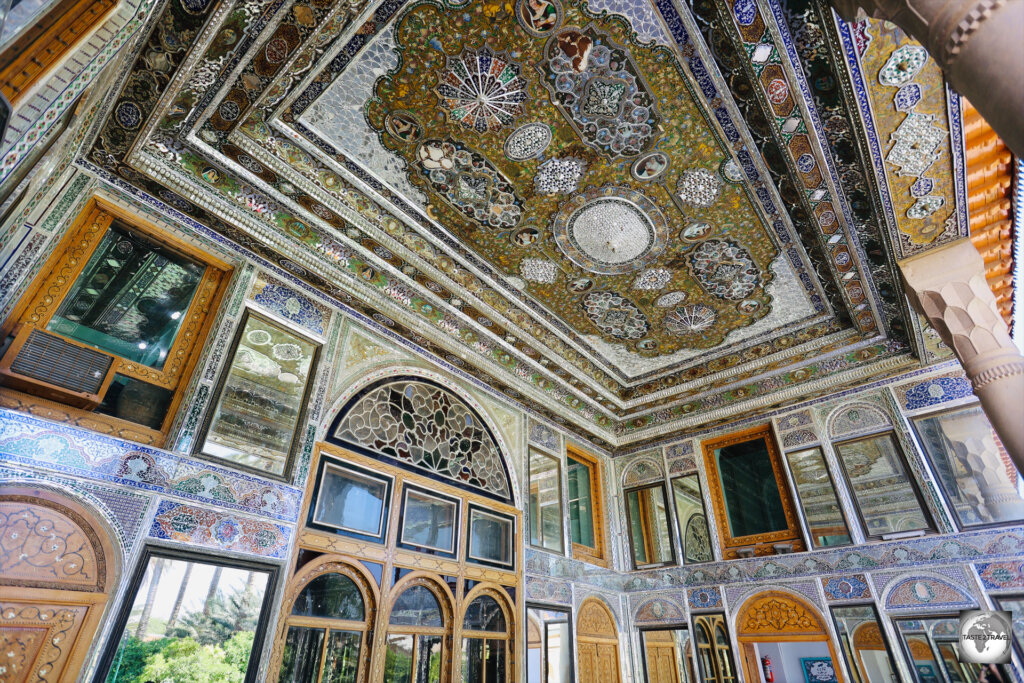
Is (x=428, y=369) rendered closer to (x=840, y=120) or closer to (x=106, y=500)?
(x=106, y=500)

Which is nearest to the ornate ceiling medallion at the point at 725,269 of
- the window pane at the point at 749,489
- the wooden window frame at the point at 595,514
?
the window pane at the point at 749,489

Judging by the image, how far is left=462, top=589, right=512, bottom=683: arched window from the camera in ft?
15.9

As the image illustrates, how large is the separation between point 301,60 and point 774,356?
19.7 ft

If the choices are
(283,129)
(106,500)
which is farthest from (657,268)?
(106,500)

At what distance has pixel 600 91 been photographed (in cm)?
378

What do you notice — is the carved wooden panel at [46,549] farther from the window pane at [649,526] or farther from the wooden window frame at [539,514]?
the window pane at [649,526]

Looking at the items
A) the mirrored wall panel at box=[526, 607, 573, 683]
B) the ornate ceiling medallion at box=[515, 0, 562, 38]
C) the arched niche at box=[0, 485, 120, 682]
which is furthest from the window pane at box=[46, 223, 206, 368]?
the mirrored wall panel at box=[526, 607, 573, 683]

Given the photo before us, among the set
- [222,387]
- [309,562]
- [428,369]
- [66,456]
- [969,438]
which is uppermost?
[428,369]

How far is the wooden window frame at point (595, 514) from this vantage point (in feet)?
22.6

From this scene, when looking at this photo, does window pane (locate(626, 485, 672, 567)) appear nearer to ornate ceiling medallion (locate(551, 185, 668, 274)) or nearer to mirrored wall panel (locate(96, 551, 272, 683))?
ornate ceiling medallion (locate(551, 185, 668, 274))

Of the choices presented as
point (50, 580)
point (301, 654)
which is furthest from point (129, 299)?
point (301, 654)

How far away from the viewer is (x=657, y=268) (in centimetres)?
545

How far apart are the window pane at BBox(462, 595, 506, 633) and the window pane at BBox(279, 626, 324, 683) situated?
5.14 ft

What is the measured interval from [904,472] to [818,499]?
3.05 ft
